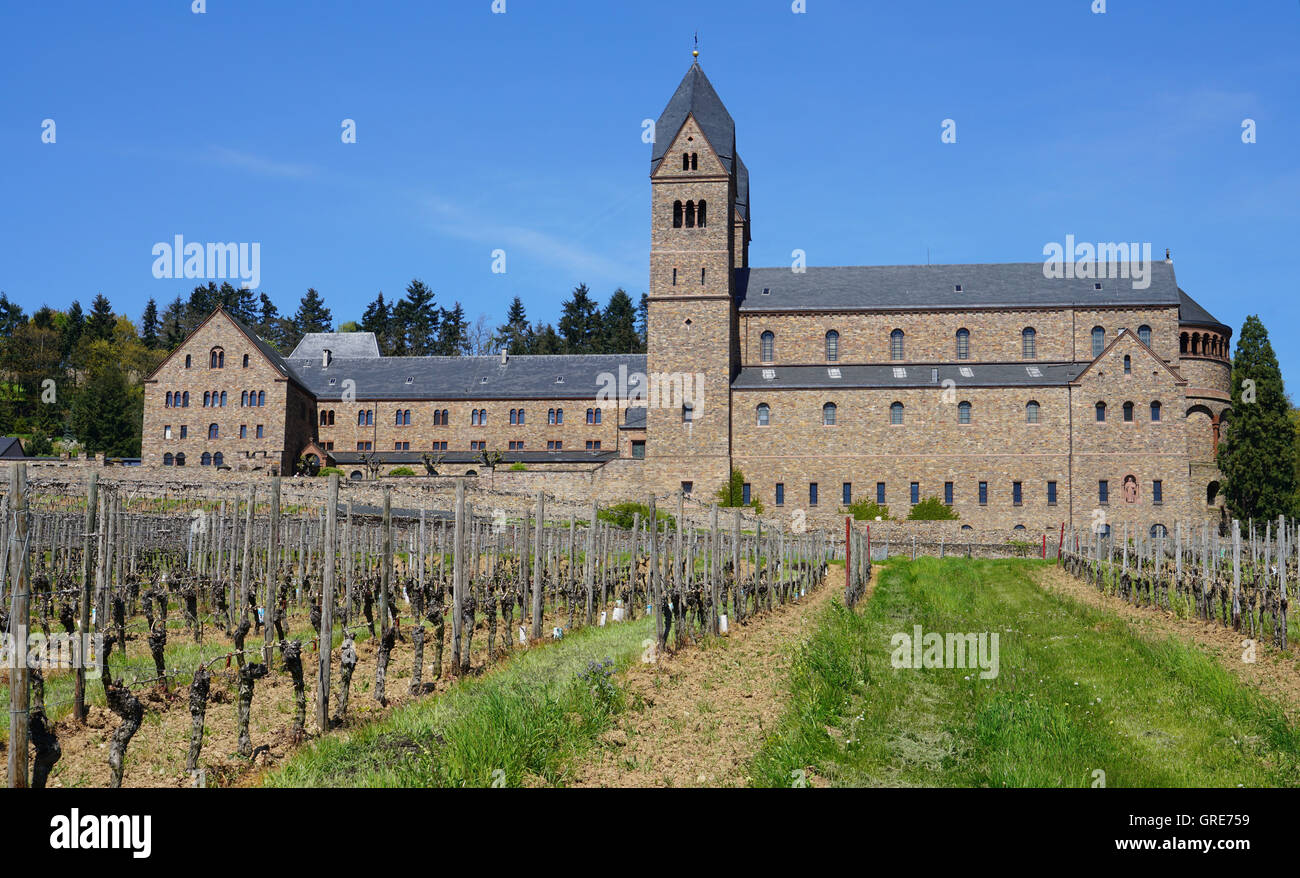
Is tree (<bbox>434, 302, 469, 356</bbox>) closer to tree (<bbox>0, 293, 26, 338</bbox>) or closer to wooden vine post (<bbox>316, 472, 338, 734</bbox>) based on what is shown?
tree (<bbox>0, 293, 26, 338</bbox>)

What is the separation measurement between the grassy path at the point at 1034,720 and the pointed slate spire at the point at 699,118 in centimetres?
4331

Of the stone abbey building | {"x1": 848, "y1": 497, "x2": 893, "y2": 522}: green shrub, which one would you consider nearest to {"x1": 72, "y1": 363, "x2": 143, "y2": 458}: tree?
the stone abbey building

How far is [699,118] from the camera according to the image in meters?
58.2

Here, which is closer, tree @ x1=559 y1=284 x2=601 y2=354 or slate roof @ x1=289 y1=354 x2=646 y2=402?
slate roof @ x1=289 y1=354 x2=646 y2=402

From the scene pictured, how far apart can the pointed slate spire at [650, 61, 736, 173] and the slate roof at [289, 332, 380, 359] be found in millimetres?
29404

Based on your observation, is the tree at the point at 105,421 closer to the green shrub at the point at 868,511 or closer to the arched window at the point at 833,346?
the arched window at the point at 833,346

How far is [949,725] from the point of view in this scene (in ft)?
37.6

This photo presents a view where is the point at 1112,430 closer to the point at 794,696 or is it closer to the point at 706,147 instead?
the point at 706,147

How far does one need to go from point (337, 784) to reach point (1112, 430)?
54908 mm

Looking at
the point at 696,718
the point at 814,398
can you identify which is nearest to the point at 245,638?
the point at 696,718

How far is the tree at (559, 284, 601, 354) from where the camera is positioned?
102 m

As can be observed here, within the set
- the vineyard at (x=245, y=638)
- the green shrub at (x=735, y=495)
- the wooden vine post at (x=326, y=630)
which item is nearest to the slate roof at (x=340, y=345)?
the green shrub at (x=735, y=495)

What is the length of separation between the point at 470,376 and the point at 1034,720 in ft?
203
